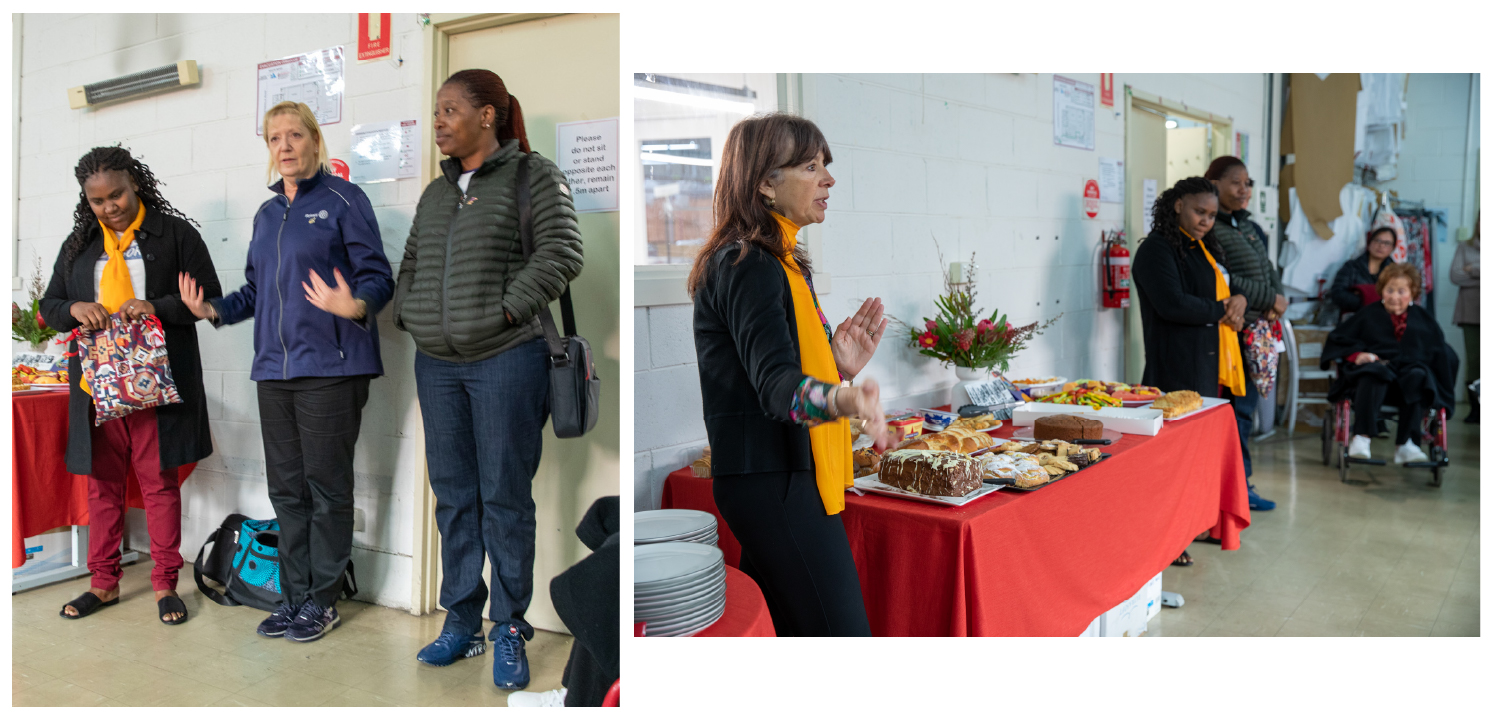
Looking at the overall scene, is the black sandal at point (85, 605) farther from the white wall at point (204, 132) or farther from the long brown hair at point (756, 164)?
the long brown hair at point (756, 164)

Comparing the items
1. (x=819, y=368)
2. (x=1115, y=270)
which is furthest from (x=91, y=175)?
(x=1115, y=270)

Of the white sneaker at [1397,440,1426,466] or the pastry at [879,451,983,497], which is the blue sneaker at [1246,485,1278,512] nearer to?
the white sneaker at [1397,440,1426,466]

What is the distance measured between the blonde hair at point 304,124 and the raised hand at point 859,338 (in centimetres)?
106

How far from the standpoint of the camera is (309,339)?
1.84 metres

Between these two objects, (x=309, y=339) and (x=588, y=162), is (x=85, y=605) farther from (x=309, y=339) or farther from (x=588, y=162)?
(x=588, y=162)

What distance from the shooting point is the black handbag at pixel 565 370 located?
6.21 ft

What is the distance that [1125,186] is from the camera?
4.57 meters

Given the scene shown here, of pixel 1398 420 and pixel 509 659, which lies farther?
pixel 1398 420

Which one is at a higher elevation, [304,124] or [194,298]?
[304,124]

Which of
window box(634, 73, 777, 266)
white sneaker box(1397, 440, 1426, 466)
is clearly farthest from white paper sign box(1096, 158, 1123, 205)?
window box(634, 73, 777, 266)

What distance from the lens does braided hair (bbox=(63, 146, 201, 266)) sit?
52.7 inches

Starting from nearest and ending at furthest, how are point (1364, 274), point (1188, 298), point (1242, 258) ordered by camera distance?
point (1188, 298), point (1242, 258), point (1364, 274)

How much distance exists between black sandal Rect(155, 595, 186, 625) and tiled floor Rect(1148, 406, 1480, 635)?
8.42 ft

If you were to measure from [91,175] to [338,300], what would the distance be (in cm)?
61
